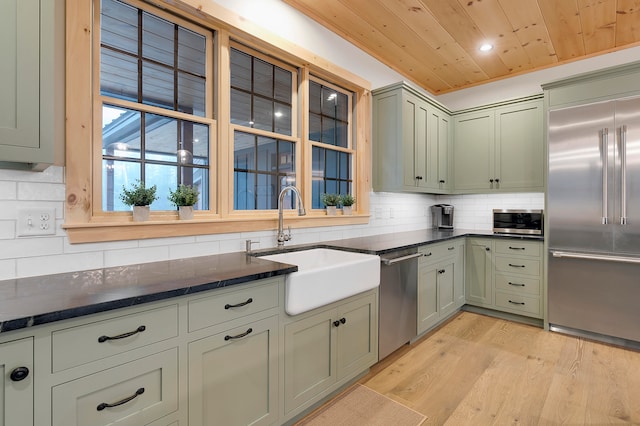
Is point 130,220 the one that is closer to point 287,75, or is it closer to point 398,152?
point 287,75

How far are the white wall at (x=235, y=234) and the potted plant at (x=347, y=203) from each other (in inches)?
6.1

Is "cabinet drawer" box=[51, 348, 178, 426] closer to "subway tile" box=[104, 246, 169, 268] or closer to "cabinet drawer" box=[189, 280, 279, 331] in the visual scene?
"cabinet drawer" box=[189, 280, 279, 331]

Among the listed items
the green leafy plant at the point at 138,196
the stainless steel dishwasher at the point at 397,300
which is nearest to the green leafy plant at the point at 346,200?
the stainless steel dishwasher at the point at 397,300

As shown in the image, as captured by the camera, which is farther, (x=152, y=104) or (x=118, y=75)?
(x=152, y=104)

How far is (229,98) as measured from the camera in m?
2.19

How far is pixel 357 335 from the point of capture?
2160mm

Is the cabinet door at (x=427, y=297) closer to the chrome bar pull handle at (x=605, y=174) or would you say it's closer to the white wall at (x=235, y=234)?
the white wall at (x=235, y=234)

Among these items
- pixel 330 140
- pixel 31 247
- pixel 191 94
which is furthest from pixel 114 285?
pixel 330 140

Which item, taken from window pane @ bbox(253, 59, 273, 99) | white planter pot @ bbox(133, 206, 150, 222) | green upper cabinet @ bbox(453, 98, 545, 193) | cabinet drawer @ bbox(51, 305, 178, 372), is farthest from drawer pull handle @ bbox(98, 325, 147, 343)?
green upper cabinet @ bbox(453, 98, 545, 193)

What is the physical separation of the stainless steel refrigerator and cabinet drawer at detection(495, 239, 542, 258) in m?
0.16

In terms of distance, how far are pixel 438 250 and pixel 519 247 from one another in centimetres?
95

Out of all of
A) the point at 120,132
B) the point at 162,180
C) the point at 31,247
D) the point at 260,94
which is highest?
the point at 260,94

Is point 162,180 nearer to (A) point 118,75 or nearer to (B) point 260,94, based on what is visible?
(A) point 118,75

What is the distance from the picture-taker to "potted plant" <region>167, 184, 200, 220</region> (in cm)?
192
